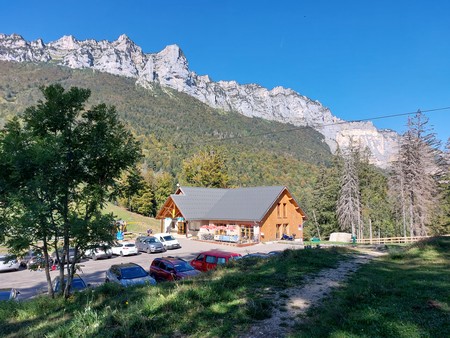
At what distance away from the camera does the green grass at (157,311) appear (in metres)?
6.51

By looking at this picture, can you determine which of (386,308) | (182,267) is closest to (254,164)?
(182,267)

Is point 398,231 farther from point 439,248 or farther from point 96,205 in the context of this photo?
point 96,205

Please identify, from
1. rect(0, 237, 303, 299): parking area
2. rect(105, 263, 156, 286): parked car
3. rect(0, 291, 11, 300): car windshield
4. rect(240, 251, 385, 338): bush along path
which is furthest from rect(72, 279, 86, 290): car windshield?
rect(240, 251, 385, 338): bush along path

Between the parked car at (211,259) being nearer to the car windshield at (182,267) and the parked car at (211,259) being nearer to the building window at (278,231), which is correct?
the car windshield at (182,267)

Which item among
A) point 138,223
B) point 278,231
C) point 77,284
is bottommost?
point 77,284

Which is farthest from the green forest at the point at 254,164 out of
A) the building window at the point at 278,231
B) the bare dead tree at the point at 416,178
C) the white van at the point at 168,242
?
the white van at the point at 168,242

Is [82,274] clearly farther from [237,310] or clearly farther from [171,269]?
[237,310]

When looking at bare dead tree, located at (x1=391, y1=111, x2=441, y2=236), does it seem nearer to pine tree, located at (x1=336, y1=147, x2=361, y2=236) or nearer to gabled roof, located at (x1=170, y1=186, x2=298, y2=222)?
pine tree, located at (x1=336, y1=147, x2=361, y2=236)

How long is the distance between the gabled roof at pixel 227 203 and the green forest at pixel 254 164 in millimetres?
7188

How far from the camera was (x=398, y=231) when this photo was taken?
180ft

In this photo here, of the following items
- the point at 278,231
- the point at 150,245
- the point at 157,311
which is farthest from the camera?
the point at 278,231

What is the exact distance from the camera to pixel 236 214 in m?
41.3

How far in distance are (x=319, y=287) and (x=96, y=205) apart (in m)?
7.76

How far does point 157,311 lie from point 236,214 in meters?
34.2
